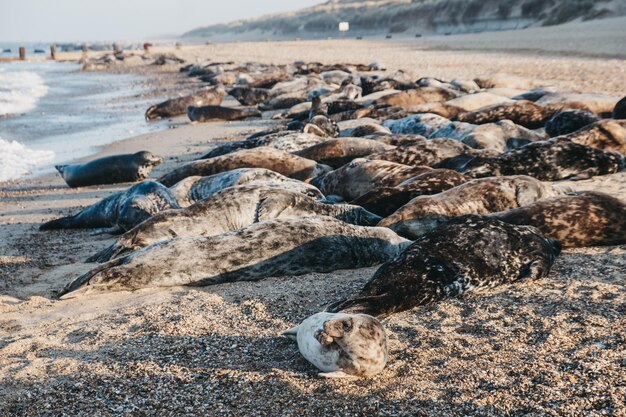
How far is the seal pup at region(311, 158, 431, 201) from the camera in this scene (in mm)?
6504

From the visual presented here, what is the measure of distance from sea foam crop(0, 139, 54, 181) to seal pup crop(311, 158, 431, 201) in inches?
208

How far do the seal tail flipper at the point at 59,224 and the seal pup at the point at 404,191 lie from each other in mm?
2824

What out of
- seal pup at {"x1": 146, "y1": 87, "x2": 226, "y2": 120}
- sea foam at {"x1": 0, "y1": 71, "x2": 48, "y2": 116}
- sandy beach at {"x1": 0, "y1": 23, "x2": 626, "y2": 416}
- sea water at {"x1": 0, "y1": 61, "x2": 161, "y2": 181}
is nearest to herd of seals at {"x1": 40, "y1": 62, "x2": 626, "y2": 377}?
→ sandy beach at {"x1": 0, "y1": 23, "x2": 626, "y2": 416}

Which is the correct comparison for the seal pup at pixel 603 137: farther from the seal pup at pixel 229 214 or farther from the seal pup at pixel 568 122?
the seal pup at pixel 229 214

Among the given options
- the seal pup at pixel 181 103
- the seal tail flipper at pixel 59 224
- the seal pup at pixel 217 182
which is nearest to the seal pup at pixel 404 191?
the seal pup at pixel 217 182

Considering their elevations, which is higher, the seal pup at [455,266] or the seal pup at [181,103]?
the seal pup at [181,103]

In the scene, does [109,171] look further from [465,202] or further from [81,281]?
[465,202]

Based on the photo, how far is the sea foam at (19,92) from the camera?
1984 centimetres

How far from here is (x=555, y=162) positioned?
6.98 meters

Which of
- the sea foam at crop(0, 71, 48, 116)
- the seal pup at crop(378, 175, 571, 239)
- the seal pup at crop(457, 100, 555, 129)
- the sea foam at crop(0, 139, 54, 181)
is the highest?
the sea foam at crop(0, 71, 48, 116)

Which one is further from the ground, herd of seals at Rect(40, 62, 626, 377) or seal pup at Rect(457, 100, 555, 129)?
seal pup at Rect(457, 100, 555, 129)

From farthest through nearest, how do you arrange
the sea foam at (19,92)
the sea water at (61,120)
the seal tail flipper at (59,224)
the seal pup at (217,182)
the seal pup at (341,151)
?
1. the sea foam at (19,92)
2. the sea water at (61,120)
3. the seal pup at (341,151)
4. the seal pup at (217,182)
5. the seal tail flipper at (59,224)

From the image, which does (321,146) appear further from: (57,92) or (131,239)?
(57,92)

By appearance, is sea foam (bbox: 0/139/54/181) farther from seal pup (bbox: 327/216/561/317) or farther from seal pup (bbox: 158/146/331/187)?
seal pup (bbox: 327/216/561/317)
